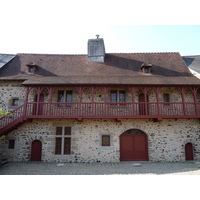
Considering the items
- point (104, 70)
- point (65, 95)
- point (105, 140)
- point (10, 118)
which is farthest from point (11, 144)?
point (104, 70)

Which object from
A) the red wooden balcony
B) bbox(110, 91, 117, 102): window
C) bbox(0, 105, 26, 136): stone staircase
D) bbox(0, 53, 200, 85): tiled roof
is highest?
bbox(0, 53, 200, 85): tiled roof

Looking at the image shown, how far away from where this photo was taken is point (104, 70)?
38.2 feet

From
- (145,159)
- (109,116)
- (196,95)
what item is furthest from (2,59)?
(196,95)

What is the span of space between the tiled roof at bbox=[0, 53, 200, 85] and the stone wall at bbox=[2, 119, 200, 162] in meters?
2.58

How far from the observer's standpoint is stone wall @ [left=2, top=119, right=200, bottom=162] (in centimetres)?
949

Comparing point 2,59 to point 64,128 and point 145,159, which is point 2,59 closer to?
point 64,128

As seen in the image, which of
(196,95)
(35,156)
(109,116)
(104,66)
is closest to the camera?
(109,116)

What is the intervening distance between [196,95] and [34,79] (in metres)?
10.9

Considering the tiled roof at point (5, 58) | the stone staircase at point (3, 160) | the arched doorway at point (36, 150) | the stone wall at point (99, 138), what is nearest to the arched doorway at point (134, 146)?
the stone wall at point (99, 138)

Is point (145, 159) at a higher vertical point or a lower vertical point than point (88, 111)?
lower

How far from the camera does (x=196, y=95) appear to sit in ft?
34.4

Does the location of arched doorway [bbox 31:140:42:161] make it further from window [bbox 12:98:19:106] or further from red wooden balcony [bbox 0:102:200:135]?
window [bbox 12:98:19:106]
